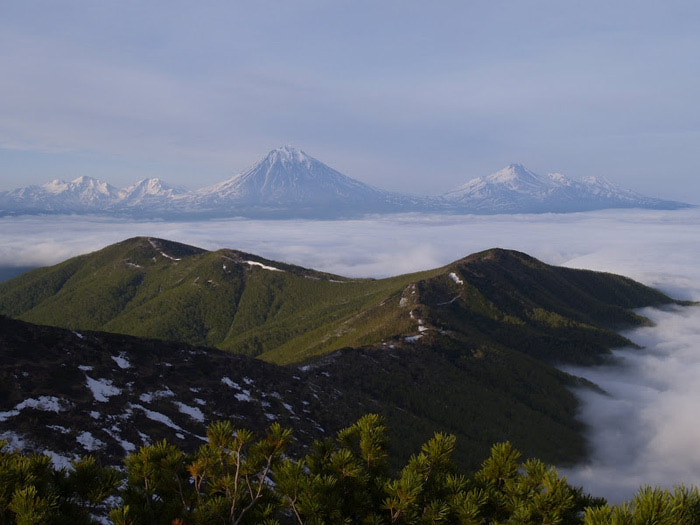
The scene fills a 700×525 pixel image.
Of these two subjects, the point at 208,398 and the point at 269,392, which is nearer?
the point at 208,398

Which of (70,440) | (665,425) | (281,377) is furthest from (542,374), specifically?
(70,440)

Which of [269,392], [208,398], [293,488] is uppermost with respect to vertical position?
[293,488]

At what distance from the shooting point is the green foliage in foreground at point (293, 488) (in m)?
8.95

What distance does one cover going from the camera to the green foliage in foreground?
8945mm

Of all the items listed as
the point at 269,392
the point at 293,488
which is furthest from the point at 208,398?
the point at 293,488

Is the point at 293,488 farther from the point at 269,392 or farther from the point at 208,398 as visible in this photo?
the point at 269,392

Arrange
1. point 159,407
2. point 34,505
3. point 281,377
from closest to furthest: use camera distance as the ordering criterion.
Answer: point 34,505 < point 159,407 < point 281,377

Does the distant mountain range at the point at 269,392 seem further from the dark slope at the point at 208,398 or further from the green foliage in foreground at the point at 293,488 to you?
the green foliage in foreground at the point at 293,488

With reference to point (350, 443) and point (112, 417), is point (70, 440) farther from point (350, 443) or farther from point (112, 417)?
point (350, 443)

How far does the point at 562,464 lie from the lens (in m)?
116

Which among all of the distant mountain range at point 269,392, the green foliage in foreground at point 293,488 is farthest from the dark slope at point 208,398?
the green foliage in foreground at point 293,488

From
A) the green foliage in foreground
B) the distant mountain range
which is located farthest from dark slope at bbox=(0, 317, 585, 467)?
the green foliage in foreground

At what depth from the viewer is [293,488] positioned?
9508 mm

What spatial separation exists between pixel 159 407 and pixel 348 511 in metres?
46.2
